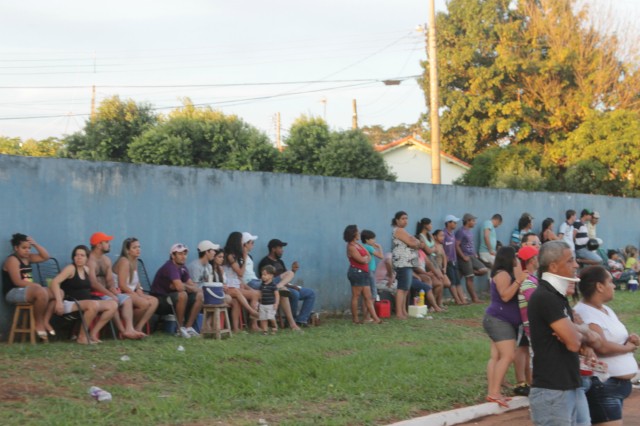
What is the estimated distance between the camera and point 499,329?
8.97m

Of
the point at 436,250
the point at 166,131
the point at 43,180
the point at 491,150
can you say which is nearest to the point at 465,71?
the point at 491,150

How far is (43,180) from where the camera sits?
1196 cm

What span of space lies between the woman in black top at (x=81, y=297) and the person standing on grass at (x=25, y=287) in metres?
0.16

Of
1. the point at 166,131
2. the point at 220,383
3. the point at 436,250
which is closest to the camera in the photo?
the point at 220,383

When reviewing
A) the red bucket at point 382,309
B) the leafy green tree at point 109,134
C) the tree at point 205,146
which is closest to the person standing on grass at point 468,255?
the red bucket at point 382,309

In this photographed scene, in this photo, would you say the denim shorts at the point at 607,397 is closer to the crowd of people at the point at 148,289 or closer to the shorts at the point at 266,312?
the crowd of people at the point at 148,289

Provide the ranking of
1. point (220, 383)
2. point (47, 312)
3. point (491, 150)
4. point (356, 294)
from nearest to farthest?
point (220, 383), point (47, 312), point (356, 294), point (491, 150)

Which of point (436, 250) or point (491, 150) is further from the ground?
point (491, 150)

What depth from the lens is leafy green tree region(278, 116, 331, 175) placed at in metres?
32.3

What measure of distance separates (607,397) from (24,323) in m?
7.56

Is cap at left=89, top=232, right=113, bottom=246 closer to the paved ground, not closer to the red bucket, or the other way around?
the red bucket

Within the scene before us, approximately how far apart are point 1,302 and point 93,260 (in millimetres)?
1264

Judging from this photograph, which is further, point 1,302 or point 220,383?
point 1,302

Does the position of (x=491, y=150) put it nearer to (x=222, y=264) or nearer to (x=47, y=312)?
(x=222, y=264)
